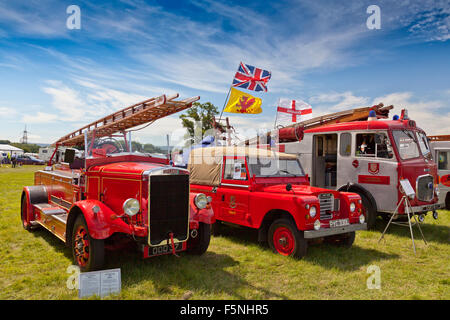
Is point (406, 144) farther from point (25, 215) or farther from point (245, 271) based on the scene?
point (25, 215)

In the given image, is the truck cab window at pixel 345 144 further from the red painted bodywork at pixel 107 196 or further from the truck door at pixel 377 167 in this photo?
the red painted bodywork at pixel 107 196

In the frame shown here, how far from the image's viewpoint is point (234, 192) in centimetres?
680

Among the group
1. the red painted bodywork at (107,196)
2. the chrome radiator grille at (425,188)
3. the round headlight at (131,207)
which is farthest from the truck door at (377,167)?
the round headlight at (131,207)

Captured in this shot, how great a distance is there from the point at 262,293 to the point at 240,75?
7.59m

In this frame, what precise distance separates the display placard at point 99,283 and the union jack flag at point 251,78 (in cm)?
751

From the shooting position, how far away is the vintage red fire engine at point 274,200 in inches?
220

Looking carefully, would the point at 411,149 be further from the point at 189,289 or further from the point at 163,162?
the point at 189,289

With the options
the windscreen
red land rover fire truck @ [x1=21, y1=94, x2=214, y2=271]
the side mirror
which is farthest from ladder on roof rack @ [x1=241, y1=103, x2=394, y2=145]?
the side mirror

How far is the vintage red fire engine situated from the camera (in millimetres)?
5578

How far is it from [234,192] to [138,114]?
251 centimetres

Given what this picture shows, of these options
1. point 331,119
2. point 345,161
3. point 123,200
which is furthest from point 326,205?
point 331,119

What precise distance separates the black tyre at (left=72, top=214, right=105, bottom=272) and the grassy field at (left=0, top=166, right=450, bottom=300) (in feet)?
1.01

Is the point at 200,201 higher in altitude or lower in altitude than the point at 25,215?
higher
